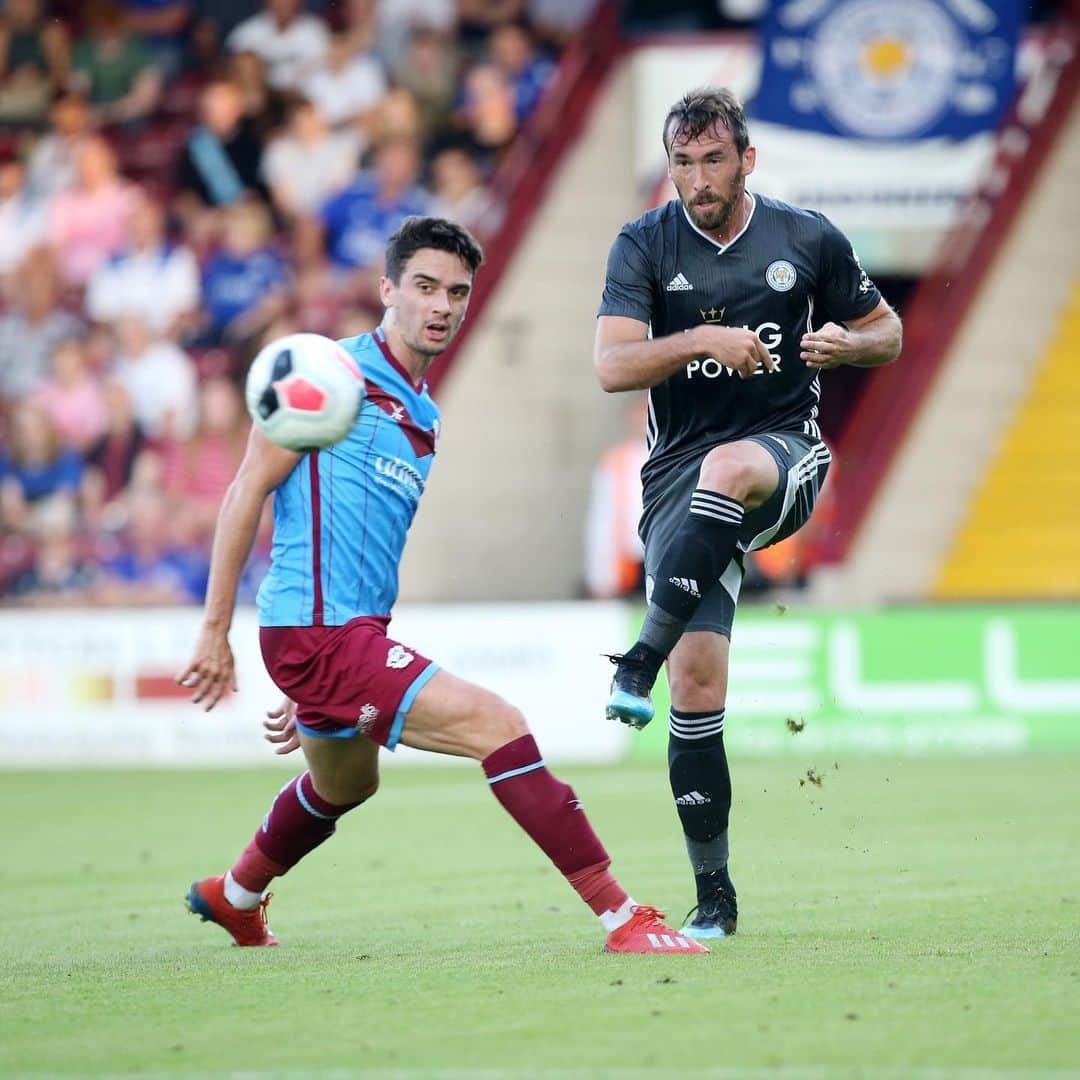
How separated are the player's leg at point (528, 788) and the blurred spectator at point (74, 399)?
40.7 ft

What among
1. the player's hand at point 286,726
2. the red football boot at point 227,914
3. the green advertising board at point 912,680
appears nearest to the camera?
the player's hand at point 286,726

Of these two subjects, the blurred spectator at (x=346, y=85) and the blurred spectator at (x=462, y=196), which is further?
the blurred spectator at (x=346, y=85)

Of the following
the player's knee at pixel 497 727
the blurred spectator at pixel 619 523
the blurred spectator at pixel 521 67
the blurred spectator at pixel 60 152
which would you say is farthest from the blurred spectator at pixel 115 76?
the player's knee at pixel 497 727

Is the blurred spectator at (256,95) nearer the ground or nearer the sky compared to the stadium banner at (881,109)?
nearer the ground

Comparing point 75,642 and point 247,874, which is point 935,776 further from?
point 247,874

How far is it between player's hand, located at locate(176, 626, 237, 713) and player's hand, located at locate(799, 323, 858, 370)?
1913 millimetres

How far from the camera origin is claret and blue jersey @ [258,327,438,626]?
6133mm

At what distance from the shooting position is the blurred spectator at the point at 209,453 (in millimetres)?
17172

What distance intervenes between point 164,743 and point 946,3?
28.5ft

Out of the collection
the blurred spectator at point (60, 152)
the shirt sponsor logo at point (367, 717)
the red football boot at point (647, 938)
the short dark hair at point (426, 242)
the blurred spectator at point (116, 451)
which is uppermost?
the short dark hair at point (426, 242)

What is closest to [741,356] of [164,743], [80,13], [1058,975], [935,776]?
[1058,975]

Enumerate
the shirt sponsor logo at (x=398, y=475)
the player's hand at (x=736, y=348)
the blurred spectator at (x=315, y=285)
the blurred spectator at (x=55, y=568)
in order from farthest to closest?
1. the blurred spectator at (x=315, y=285)
2. the blurred spectator at (x=55, y=568)
3. the shirt sponsor logo at (x=398, y=475)
4. the player's hand at (x=736, y=348)

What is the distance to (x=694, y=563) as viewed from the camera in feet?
20.9

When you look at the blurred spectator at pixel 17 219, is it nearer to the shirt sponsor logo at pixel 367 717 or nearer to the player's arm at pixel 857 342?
the player's arm at pixel 857 342
